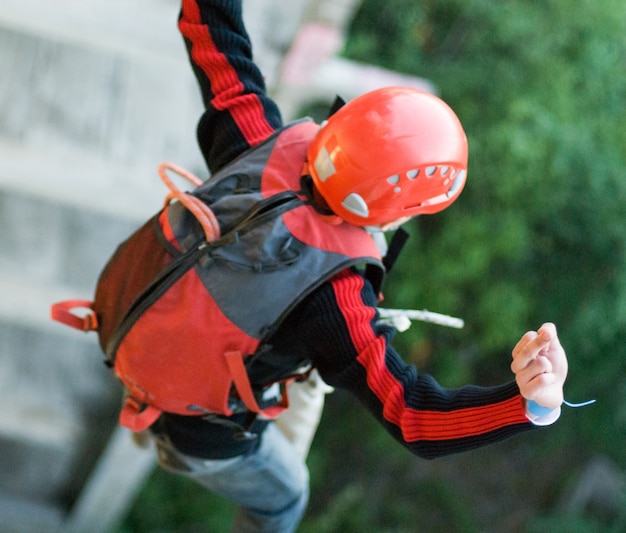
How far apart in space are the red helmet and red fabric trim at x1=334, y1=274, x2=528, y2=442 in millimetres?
114

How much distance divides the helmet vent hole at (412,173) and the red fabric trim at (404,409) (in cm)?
16

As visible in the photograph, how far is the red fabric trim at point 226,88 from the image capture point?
117 centimetres

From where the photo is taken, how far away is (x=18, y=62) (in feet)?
5.81

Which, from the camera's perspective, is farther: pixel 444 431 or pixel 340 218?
pixel 340 218

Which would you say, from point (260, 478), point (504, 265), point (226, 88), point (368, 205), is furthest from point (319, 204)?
point (504, 265)

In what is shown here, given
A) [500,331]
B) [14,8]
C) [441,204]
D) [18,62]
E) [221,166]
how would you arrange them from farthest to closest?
1. [500,331]
2. [18,62]
3. [14,8]
4. [221,166]
5. [441,204]

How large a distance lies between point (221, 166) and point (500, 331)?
176 centimetres

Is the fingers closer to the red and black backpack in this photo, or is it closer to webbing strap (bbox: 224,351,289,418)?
the red and black backpack

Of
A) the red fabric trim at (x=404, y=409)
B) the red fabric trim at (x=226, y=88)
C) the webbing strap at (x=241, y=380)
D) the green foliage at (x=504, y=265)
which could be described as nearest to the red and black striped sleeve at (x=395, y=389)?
the red fabric trim at (x=404, y=409)

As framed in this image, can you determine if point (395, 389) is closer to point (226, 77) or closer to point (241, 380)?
point (241, 380)

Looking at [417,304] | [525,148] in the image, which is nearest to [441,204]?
[525,148]

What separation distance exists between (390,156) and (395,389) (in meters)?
0.27

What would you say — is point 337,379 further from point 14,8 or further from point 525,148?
point 525,148

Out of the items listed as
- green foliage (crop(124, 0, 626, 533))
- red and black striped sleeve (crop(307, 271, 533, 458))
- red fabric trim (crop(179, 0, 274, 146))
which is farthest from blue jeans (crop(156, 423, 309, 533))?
green foliage (crop(124, 0, 626, 533))
